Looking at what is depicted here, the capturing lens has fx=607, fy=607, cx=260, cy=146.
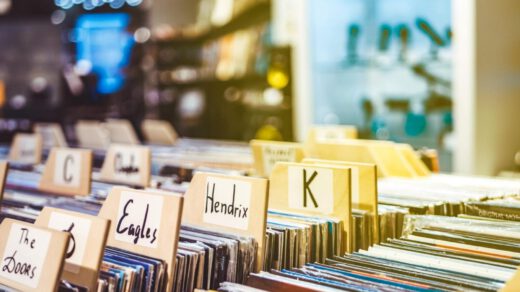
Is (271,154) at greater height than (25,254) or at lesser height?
greater

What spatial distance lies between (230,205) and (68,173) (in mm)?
998

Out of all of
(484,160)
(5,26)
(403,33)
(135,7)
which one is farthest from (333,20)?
(5,26)

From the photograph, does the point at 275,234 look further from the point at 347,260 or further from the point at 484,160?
the point at 484,160

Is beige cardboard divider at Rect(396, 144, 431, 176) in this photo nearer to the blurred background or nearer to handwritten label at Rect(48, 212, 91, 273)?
the blurred background

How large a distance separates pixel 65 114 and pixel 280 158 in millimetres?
4009

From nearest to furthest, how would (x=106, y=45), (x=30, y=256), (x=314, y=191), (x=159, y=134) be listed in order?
(x=30, y=256) < (x=314, y=191) < (x=159, y=134) < (x=106, y=45)

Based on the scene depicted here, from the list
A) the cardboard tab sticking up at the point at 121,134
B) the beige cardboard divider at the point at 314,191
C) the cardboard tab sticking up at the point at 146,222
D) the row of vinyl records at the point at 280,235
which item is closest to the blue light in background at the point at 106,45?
the cardboard tab sticking up at the point at 121,134

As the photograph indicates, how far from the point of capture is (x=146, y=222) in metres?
1.35

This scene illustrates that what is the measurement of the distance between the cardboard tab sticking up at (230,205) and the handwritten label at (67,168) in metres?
0.78

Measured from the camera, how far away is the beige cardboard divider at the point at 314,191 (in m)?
1.54

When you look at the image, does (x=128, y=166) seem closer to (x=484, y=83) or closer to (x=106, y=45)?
(x=484, y=83)

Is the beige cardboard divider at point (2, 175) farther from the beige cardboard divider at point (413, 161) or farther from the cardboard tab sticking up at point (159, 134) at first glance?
the cardboard tab sticking up at point (159, 134)

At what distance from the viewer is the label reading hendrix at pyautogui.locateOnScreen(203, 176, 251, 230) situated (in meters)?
1.45

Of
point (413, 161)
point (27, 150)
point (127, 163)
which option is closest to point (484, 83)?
point (413, 161)
